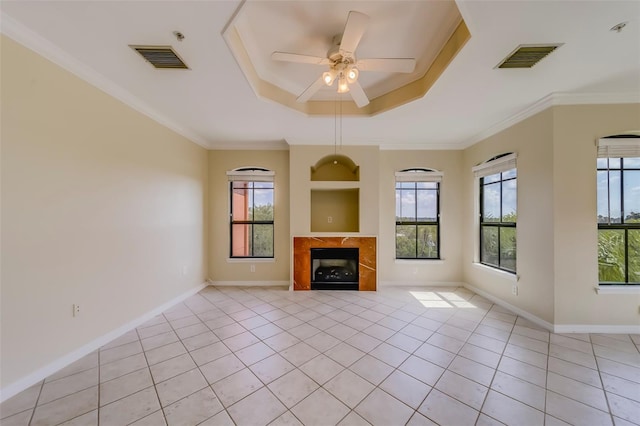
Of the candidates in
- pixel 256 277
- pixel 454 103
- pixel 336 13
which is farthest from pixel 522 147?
pixel 256 277

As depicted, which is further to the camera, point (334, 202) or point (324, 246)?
point (334, 202)

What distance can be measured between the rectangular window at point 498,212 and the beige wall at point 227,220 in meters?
3.52

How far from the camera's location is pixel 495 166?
368cm

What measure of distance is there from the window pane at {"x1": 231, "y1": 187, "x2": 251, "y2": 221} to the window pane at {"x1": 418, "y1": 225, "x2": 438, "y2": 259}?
3471 millimetres

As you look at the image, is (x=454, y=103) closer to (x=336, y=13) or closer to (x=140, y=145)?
(x=336, y=13)

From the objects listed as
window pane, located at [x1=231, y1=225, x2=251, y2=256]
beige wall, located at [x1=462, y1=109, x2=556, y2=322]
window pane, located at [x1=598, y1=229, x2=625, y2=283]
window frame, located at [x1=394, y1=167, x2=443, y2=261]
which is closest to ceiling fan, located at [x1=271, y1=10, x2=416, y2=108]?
beige wall, located at [x1=462, y1=109, x2=556, y2=322]

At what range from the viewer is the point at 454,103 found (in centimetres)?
290

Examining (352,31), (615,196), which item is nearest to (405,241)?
(615,196)

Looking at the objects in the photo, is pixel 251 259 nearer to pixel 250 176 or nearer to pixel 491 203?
pixel 250 176

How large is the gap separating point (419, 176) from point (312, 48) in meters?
3.22

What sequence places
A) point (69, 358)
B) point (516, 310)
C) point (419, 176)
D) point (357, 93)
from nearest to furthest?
point (69, 358), point (357, 93), point (516, 310), point (419, 176)

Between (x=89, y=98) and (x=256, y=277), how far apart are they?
348 centimetres

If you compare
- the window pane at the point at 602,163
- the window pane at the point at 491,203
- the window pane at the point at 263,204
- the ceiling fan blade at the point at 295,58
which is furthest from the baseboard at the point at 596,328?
the window pane at the point at 263,204

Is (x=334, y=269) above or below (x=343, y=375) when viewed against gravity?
above
